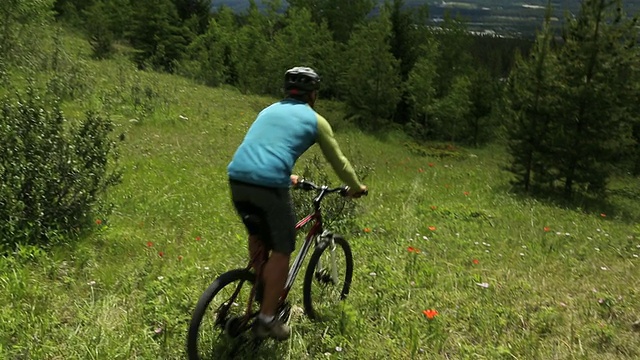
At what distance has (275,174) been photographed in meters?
3.58

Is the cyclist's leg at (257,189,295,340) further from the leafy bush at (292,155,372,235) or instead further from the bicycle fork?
the leafy bush at (292,155,372,235)

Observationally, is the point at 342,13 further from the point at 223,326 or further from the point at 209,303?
the point at 209,303

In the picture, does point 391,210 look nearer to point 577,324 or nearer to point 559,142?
point 577,324

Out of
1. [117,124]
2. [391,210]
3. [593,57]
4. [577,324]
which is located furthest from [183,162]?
[593,57]

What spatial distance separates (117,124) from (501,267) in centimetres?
1173

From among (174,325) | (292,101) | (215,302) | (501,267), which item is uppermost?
(292,101)

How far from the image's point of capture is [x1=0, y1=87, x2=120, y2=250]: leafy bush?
532cm

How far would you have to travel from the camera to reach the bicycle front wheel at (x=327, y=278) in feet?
15.2

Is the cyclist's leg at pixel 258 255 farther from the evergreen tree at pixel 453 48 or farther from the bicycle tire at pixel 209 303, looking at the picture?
the evergreen tree at pixel 453 48

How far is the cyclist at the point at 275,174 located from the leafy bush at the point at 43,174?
314 centimetres

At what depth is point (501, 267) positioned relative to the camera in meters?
6.87

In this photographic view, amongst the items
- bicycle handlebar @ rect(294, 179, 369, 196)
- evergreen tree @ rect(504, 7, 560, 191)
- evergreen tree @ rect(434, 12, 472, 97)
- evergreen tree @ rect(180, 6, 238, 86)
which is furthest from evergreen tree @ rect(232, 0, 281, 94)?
bicycle handlebar @ rect(294, 179, 369, 196)

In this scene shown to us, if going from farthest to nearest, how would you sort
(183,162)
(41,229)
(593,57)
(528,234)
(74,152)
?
(593,57)
(183,162)
(528,234)
(74,152)
(41,229)

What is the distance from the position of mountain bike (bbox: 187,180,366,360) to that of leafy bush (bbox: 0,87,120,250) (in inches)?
110
